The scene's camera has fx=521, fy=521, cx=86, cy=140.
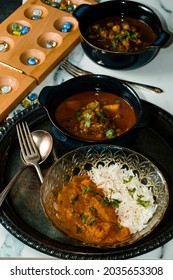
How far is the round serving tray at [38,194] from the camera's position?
1083mm

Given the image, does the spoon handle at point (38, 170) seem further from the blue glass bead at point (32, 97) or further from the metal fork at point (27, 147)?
the blue glass bead at point (32, 97)

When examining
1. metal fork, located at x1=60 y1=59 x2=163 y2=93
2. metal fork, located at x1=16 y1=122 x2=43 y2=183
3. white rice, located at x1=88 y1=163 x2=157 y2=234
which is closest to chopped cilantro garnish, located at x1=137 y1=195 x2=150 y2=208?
white rice, located at x1=88 y1=163 x2=157 y2=234

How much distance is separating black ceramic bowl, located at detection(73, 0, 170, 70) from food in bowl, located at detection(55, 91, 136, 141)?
0.14m

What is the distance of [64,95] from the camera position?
1308 millimetres

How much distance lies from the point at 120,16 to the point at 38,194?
674mm

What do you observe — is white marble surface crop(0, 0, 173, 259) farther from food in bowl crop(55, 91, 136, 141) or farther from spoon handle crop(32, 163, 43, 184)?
spoon handle crop(32, 163, 43, 184)

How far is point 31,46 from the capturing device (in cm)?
155

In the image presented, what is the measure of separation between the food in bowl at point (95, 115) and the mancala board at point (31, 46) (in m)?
0.18

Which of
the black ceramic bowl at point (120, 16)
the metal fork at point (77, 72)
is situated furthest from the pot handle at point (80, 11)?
the metal fork at point (77, 72)

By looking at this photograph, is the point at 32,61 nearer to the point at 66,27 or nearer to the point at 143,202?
the point at 66,27

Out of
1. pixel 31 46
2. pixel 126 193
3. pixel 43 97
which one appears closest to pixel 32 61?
pixel 31 46

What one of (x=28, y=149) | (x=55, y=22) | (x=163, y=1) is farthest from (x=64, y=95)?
(x=163, y=1)

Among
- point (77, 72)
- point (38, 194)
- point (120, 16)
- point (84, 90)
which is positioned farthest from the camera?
point (120, 16)
